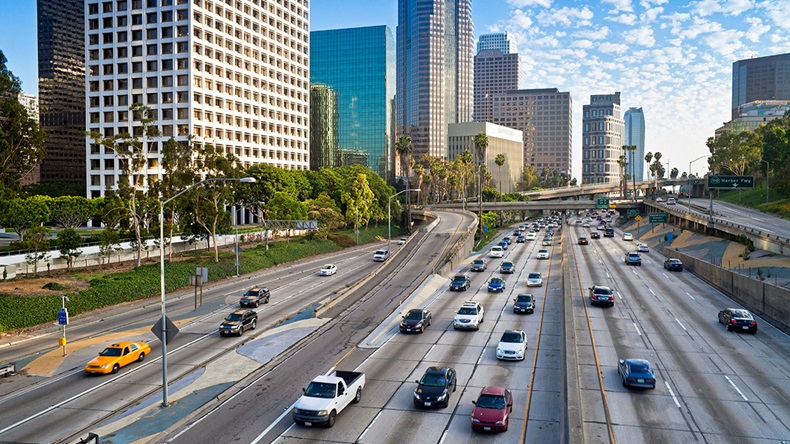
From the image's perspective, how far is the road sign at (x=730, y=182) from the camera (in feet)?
257

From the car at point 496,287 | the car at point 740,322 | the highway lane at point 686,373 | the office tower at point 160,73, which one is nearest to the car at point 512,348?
the highway lane at point 686,373

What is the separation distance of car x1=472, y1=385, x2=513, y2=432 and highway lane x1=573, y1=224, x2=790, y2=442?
312 centimetres

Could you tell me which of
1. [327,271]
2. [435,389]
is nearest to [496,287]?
[327,271]

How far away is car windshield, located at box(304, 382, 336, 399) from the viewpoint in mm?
23891

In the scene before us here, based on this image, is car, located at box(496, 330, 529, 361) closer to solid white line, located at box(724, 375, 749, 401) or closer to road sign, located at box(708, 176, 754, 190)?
solid white line, located at box(724, 375, 749, 401)

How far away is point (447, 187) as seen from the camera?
18312 centimetres

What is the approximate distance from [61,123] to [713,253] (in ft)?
508

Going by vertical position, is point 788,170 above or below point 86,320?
above

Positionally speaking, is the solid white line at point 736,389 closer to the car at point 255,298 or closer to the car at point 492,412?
the car at point 492,412

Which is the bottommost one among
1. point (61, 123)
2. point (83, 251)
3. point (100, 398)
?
point (100, 398)

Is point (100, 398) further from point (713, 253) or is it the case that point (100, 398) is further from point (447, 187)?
point (447, 187)

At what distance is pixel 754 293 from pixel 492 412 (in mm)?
35656

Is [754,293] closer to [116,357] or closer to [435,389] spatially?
[435,389]

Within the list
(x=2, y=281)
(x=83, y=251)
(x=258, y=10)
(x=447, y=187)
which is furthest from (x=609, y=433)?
(x=447, y=187)
